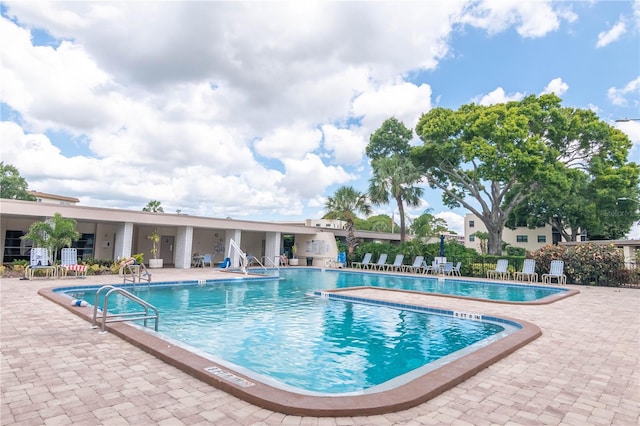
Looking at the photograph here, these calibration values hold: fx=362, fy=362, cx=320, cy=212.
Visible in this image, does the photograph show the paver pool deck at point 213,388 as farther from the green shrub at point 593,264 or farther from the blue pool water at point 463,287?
the green shrub at point 593,264

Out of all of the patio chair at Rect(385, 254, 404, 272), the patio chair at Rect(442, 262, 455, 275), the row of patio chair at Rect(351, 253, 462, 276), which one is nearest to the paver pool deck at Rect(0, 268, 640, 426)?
the patio chair at Rect(442, 262, 455, 275)

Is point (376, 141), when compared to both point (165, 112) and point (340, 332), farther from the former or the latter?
point (340, 332)

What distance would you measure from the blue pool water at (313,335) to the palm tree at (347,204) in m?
13.8

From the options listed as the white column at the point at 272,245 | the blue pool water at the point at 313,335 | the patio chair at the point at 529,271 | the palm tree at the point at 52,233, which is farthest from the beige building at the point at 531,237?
the palm tree at the point at 52,233

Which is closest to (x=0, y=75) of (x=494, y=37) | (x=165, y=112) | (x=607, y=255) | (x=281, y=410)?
(x=165, y=112)

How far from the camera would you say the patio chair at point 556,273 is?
16.7 m

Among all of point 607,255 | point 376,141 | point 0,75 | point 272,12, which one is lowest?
A: point 607,255

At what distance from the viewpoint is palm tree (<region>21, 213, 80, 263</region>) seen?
1392cm

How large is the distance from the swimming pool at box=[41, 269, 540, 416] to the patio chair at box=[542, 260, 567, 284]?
10.6 m

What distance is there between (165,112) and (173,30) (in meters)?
5.99

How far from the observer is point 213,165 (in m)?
23.7

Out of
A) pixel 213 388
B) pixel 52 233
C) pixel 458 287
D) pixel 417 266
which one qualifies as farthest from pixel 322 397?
pixel 417 266

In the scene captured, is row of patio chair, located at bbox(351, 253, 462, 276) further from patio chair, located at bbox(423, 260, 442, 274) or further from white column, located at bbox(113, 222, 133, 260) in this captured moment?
white column, located at bbox(113, 222, 133, 260)

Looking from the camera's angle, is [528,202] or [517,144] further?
[528,202]
